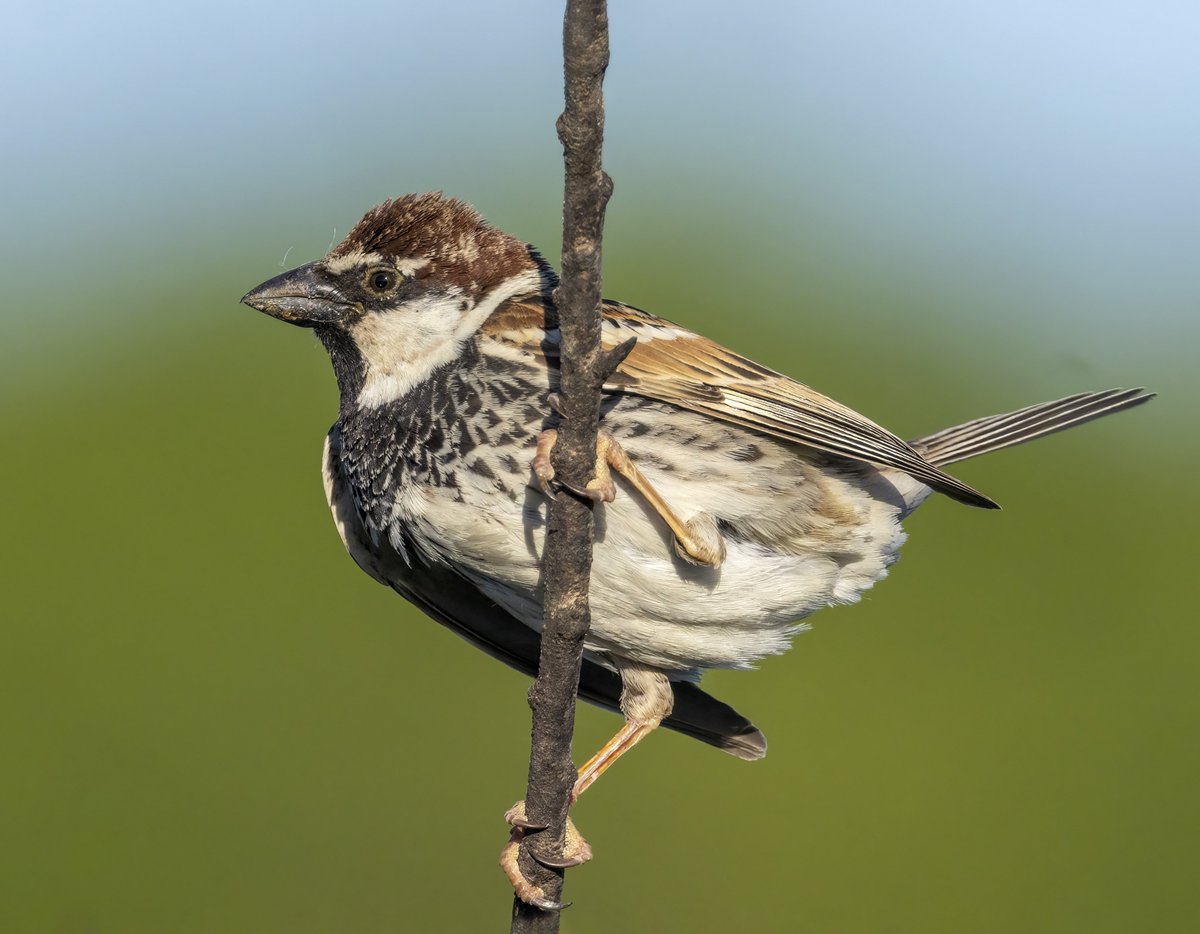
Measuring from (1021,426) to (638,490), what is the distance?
6.16ft

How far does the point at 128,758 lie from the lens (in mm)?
6211

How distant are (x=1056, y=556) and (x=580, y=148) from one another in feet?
15.9

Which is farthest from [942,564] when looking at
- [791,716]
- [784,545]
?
[784,545]

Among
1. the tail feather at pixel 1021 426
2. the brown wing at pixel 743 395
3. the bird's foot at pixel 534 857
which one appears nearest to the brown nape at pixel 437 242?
the brown wing at pixel 743 395

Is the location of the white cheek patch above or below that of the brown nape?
below

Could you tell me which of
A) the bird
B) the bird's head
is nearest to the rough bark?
the bird

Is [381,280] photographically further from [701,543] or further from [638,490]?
[701,543]

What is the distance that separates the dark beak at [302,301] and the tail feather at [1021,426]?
2121mm

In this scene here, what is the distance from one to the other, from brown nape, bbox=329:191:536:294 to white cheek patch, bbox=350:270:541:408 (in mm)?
56

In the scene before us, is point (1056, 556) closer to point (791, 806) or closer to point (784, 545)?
point (791, 806)

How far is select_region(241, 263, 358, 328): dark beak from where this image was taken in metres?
4.22

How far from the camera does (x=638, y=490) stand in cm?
376

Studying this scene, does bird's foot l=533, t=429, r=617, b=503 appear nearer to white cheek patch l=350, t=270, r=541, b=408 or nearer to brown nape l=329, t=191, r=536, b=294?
white cheek patch l=350, t=270, r=541, b=408

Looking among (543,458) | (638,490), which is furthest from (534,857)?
(543,458)
